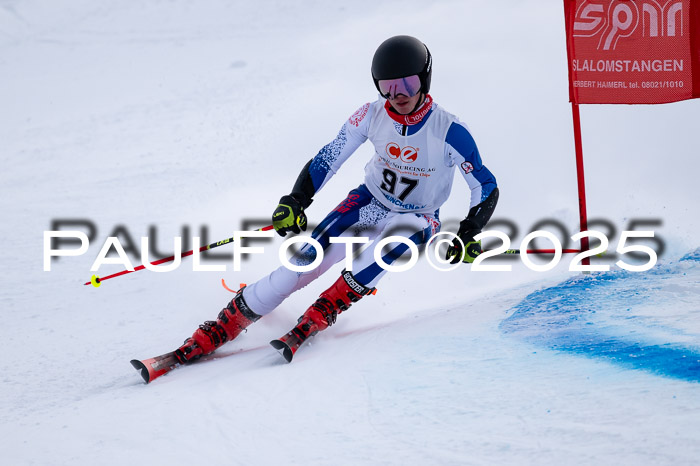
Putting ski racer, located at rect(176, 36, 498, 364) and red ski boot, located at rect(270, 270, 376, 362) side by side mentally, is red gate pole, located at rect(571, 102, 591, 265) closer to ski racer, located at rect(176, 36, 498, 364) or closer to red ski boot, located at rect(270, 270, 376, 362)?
ski racer, located at rect(176, 36, 498, 364)

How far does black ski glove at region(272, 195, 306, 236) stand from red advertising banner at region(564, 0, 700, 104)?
1841mm

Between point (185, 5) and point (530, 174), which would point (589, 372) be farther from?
point (185, 5)

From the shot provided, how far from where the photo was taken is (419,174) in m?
3.61

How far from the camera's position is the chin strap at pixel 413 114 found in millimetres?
3451

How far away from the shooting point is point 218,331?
3.54 metres

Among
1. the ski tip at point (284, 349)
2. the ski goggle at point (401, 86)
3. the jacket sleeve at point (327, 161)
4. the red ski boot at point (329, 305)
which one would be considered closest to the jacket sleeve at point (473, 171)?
the ski goggle at point (401, 86)

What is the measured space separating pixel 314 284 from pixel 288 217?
1.24 m

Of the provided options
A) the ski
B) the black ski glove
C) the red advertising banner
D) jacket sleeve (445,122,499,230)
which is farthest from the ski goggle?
the ski

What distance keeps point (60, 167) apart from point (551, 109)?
15.7ft

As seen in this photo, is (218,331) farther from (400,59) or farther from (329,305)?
(400,59)

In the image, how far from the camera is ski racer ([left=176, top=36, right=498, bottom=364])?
341 cm

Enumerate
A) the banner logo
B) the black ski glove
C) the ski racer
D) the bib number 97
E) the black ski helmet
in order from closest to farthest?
the black ski helmet
the ski racer
the black ski glove
the bib number 97
the banner logo

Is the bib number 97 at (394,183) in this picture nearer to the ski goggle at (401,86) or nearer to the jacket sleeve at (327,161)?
the jacket sleeve at (327,161)

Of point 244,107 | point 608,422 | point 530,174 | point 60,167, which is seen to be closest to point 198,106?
point 244,107
